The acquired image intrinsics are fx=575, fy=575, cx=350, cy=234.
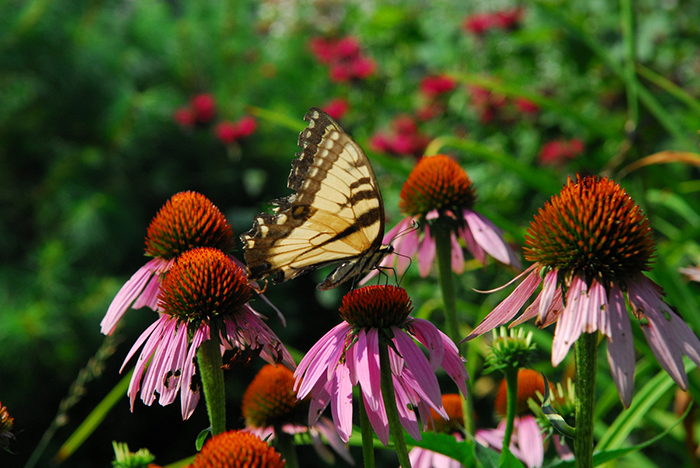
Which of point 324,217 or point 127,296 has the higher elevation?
point 324,217

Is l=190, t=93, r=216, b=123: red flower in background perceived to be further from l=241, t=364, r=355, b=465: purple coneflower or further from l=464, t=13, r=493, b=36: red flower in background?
l=241, t=364, r=355, b=465: purple coneflower

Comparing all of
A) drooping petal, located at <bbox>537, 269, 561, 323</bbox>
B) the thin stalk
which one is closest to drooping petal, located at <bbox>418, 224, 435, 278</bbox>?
drooping petal, located at <bbox>537, 269, 561, 323</bbox>

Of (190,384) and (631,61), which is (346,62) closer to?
(631,61)

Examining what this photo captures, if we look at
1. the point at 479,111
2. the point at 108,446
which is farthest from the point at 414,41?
the point at 108,446

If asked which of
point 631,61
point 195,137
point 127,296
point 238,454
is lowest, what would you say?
point 238,454

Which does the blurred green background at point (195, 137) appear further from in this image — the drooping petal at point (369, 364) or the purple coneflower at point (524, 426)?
the drooping petal at point (369, 364)

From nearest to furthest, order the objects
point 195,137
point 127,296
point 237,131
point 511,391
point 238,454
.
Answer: point 238,454 → point 511,391 → point 127,296 → point 237,131 → point 195,137

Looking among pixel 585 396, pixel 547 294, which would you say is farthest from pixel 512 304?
pixel 585 396

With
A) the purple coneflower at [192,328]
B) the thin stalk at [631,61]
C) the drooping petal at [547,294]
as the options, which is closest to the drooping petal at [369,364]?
the purple coneflower at [192,328]
